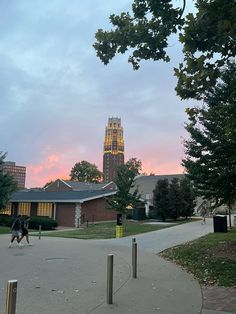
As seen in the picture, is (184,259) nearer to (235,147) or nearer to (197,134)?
(235,147)

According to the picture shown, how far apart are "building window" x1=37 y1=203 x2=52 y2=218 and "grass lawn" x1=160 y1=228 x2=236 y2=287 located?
27283mm

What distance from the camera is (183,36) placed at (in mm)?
6629

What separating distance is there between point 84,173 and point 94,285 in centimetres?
9001

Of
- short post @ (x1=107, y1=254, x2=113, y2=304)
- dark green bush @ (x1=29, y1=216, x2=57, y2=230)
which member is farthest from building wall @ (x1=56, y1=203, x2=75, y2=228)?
short post @ (x1=107, y1=254, x2=113, y2=304)

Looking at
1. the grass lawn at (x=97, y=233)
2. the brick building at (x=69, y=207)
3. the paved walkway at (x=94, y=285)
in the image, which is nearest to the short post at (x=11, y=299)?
the paved walkway at (x=94, y=285)

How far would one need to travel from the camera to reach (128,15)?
23.8 feet

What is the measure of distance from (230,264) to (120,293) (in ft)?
14.5

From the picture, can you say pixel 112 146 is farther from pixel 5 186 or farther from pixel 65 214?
pixel 5 186

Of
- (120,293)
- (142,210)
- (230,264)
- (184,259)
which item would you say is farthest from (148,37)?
(142,210)

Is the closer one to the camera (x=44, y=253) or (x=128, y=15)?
(x=128, y=15)

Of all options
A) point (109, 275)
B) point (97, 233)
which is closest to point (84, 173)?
point (97, 233)

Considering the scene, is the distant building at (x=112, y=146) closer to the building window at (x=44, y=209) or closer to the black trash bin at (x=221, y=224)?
the building window at (x=44, y=209)

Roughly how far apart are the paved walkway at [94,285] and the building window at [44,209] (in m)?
26.8

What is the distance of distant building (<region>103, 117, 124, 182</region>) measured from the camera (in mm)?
143438
